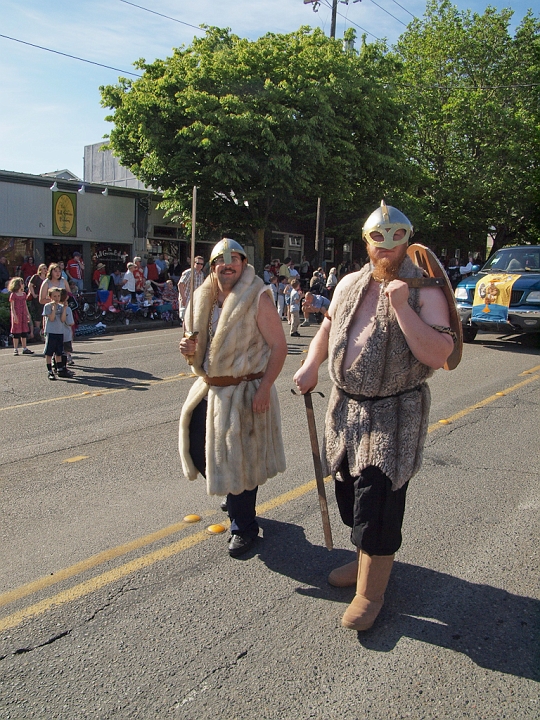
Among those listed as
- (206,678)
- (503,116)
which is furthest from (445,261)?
(206,678)

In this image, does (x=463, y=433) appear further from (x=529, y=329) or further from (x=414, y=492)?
(x=529, y=329)

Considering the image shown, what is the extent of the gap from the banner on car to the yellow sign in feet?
48.3

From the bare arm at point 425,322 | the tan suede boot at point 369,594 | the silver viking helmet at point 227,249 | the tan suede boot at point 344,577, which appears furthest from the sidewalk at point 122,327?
the bare arm at point 425,322

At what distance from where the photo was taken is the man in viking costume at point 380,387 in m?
2.94

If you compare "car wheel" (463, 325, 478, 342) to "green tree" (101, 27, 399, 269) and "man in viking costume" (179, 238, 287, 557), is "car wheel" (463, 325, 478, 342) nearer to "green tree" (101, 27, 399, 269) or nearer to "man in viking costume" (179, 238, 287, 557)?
"green tree" (101, 27, 399, 269)

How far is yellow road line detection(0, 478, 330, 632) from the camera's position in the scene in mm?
3260

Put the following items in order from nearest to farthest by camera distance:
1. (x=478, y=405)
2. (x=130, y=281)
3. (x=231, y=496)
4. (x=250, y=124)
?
(x=231, y=496), (x=478, y=405), (x=130, y=281), (x=250, y=124)

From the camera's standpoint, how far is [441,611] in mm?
3299

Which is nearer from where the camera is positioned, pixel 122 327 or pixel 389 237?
pixel 389 237

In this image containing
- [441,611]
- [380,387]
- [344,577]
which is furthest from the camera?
[344,577]

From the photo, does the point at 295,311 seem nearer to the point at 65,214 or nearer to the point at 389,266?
the point at 65,214

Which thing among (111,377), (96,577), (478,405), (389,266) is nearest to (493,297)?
(478,405)

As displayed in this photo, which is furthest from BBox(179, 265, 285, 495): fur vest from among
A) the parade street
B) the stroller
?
the stroller

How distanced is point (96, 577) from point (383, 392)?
1.88m
